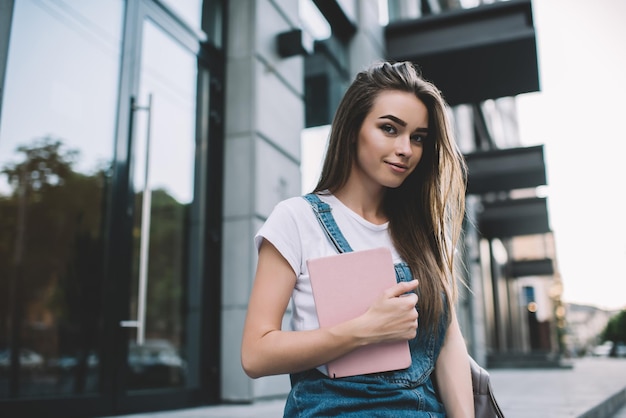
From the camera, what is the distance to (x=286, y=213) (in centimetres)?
155

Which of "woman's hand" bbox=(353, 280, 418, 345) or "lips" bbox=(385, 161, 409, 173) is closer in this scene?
"woman's hand" bbox=(353, 280, 418, 345)

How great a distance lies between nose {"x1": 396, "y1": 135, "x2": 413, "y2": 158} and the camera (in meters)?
1.60

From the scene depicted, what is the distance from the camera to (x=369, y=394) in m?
1.39

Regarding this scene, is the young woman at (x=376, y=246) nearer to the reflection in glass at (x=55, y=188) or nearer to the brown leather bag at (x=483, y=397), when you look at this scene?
the brown leather bag at (x=483, y=397)

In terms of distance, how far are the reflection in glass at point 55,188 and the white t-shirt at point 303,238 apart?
3.18 meters

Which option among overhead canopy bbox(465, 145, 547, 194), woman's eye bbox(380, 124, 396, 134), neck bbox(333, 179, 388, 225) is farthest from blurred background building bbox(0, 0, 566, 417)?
overhead canopy bbox(465, 145, 547, 194)

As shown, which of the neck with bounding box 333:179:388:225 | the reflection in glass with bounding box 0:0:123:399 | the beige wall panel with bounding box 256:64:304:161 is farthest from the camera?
the beige wall panel with bounding box 256:64:304:161

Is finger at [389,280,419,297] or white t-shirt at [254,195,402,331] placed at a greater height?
white t-shirt at [254,195,402,331]

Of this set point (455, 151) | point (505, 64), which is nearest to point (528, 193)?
point (505, 64)

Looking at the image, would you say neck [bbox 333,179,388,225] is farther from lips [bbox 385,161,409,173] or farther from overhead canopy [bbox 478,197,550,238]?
overhead canopy [bbox 478,197,550,238]

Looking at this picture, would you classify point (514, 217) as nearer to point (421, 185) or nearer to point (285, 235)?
point (421, 185)

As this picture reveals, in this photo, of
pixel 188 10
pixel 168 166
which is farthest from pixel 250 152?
pixel 188 10

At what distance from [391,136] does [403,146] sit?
5 cm

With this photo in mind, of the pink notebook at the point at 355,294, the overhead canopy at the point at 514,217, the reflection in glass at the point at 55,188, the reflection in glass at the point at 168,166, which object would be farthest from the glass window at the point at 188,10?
the overhead canopy at the point at 514,217
